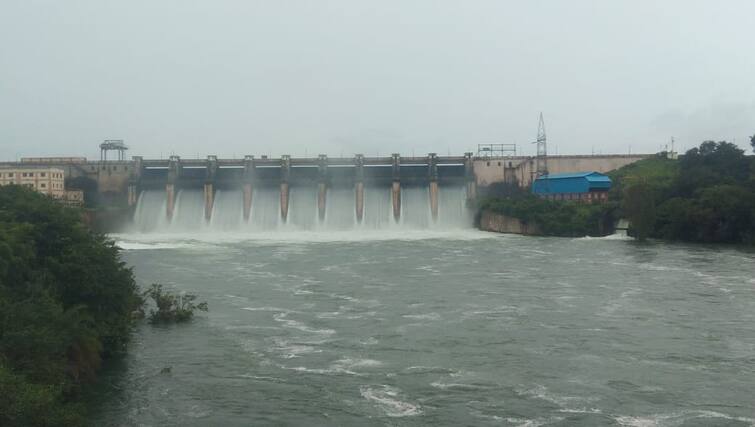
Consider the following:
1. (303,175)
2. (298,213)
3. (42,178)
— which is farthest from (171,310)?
(42,178)

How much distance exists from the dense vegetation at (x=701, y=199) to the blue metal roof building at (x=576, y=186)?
1469 mm

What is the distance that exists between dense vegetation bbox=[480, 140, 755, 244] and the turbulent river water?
29.3 feet

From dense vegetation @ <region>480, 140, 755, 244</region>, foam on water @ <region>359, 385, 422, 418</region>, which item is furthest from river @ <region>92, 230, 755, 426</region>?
dense vegetation @ <region>480, 140, 755, 244</region>

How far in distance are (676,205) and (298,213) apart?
1981cm

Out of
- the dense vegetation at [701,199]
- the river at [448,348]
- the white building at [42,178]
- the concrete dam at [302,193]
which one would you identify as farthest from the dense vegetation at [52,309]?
the white building at [42,178]

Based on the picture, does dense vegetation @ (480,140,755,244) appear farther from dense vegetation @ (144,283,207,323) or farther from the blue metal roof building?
dense vegetation @ (144,283,207,323)

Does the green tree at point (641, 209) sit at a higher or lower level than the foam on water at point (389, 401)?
higher

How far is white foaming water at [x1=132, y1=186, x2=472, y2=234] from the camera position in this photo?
138 feet

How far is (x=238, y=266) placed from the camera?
25500mm

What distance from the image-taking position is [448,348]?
13.5 m

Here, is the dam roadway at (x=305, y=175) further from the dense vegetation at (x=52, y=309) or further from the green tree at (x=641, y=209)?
the dense vegetation at (x=52, y=309)

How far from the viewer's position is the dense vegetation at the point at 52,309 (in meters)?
8.23

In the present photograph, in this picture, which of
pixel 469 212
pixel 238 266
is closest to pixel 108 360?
pixel 238 266

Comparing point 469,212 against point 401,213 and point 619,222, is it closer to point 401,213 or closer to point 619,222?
point 401,213
